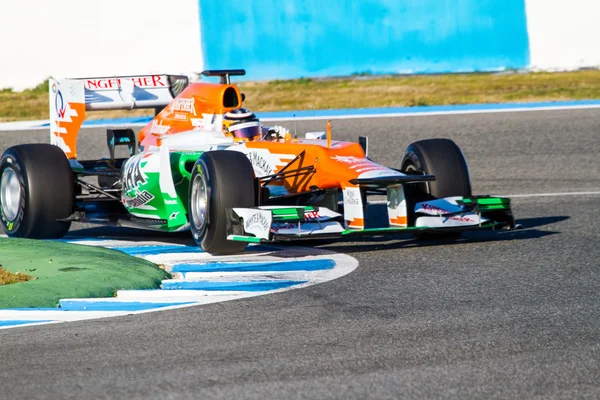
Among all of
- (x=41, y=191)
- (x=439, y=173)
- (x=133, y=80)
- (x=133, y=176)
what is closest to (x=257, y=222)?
(x=439, y=173)

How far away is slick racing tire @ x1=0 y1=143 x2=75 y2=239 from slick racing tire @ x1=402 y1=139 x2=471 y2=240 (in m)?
2.81

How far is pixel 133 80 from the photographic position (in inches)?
398

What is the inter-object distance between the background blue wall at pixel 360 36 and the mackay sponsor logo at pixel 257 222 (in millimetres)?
11067

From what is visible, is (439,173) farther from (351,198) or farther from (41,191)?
(41,191)

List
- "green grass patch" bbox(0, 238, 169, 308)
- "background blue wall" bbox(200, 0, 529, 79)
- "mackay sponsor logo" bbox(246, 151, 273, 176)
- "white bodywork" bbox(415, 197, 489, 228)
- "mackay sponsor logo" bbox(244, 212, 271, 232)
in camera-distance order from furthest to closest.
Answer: "background blue wall" bbox(200, 0, 529, 79) → "mackay sponsor logo" bbox(246, 151, 273, 176) → "white bodywork" bbox(415, 197, 489, 228) → "mackay sponsor logo" bbox(244, 212, 271, 232) → "green grass patch" bbox(0, 238, 169, 308)

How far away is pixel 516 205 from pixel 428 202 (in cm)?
277

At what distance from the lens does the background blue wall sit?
58.9ft

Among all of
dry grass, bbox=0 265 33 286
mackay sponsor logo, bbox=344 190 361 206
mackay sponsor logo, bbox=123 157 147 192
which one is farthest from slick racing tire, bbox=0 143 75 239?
mackay sponsor logo, bbox=344 190 361 206

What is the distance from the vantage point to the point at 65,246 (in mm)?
7609

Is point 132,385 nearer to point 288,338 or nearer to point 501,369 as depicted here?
point 288,338

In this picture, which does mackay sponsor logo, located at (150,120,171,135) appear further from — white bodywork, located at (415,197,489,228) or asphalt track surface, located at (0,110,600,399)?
white bodywork, located at (415,197,489,228)

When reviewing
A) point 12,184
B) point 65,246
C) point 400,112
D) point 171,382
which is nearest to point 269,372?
point 171,382

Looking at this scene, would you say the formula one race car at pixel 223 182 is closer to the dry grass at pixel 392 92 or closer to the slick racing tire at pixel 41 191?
the slick racing tire at pixel 41 191

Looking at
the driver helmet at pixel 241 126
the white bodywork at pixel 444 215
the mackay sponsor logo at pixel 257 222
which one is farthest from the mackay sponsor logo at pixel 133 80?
the white bodywork at pixel 444 215
